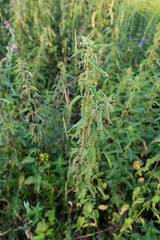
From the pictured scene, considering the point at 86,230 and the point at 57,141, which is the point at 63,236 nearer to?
the point at 86,230

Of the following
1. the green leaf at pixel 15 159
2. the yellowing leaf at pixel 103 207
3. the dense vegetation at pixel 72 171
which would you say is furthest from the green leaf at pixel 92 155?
the green leaf at pixel 15 159

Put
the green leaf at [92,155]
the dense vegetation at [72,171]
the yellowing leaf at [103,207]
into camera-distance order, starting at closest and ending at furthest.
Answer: the green leaf at [92,155] < the dense vegetation at [72,171] < the yellowing leaf at [103,207]

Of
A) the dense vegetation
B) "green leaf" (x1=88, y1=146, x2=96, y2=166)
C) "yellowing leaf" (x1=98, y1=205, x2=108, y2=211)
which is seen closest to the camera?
"green leaf" (x1=88, y1=146, x2=96, y2=166)

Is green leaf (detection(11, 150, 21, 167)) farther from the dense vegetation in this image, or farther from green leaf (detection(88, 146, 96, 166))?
green leaf (detection(88, 146, 96, 166))

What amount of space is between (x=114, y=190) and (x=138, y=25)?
275 cm

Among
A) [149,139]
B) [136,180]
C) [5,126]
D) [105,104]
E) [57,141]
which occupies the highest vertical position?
[105,104]

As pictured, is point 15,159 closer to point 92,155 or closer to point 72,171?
point 72,171

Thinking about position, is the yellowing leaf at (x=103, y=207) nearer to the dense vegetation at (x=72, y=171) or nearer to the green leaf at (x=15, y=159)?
the dense vegetation at (x=72, y=171)

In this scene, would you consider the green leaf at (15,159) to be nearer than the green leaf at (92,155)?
No

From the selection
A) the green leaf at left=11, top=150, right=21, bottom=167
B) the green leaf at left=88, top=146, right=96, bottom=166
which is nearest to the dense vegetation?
the green leaf at left=11, top=150, right=21, bottom=167

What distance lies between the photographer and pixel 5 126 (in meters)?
1.98

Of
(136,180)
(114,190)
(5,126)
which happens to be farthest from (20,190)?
(136,180)

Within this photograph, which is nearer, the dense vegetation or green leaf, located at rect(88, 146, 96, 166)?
green leaf, located at rect(88, 146, 96, 166)

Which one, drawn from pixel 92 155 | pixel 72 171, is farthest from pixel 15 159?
pixel 92 155
